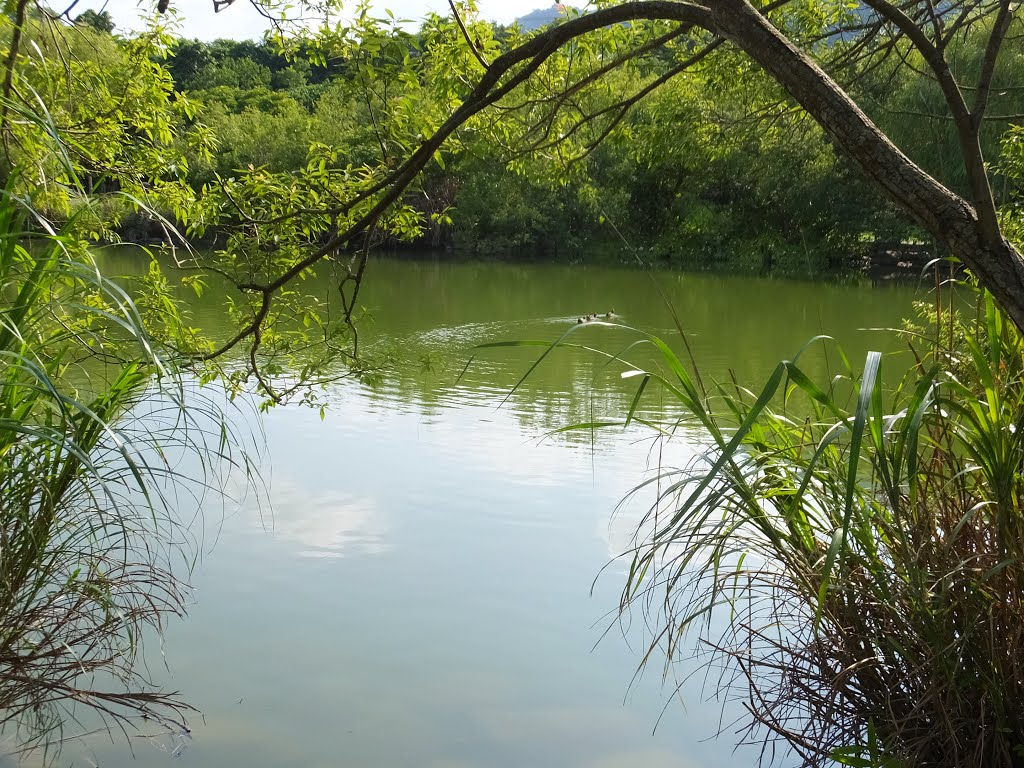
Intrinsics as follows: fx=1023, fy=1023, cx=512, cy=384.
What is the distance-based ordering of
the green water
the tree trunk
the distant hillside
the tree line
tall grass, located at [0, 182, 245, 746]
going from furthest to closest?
1. the tree line
2. the distant hillside
3. the green water
4. tall grass, located at [0, 182, 245, 746]
5. the tree trunk

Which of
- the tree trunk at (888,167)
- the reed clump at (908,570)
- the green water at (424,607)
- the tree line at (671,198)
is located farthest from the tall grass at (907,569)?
the tree line at (671,198)

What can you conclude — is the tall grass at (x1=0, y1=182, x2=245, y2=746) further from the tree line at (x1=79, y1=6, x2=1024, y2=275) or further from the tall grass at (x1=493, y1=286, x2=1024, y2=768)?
the tree line at (x1=79, y1=6, x2=1024, y2=275)

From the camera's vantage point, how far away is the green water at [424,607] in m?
2.90

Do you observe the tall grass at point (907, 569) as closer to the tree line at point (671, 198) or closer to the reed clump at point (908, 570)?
the reed clump at point (908, 570)

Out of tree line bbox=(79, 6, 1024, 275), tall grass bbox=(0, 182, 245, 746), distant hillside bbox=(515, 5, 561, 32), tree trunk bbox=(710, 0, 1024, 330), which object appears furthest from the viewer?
tree line bbox=(79, 6, 1024, 275)

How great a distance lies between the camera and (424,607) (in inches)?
151

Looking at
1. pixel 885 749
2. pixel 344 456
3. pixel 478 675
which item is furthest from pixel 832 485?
pixel 344 456

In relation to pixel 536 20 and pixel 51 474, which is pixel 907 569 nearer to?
pixel 51 474

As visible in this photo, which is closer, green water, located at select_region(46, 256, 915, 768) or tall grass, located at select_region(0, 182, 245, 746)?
tall grass, located at select_region(0, 182, 245, 746)

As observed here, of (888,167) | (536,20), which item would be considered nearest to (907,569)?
(888,167)

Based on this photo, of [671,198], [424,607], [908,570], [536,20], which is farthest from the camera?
[671,198]

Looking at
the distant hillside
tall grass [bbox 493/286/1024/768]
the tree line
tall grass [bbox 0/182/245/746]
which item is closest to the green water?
tall grass [bbox 0/182/245/746]

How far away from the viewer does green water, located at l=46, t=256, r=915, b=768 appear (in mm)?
2902

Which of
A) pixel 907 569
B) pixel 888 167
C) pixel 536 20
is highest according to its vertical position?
pixel 536 20
